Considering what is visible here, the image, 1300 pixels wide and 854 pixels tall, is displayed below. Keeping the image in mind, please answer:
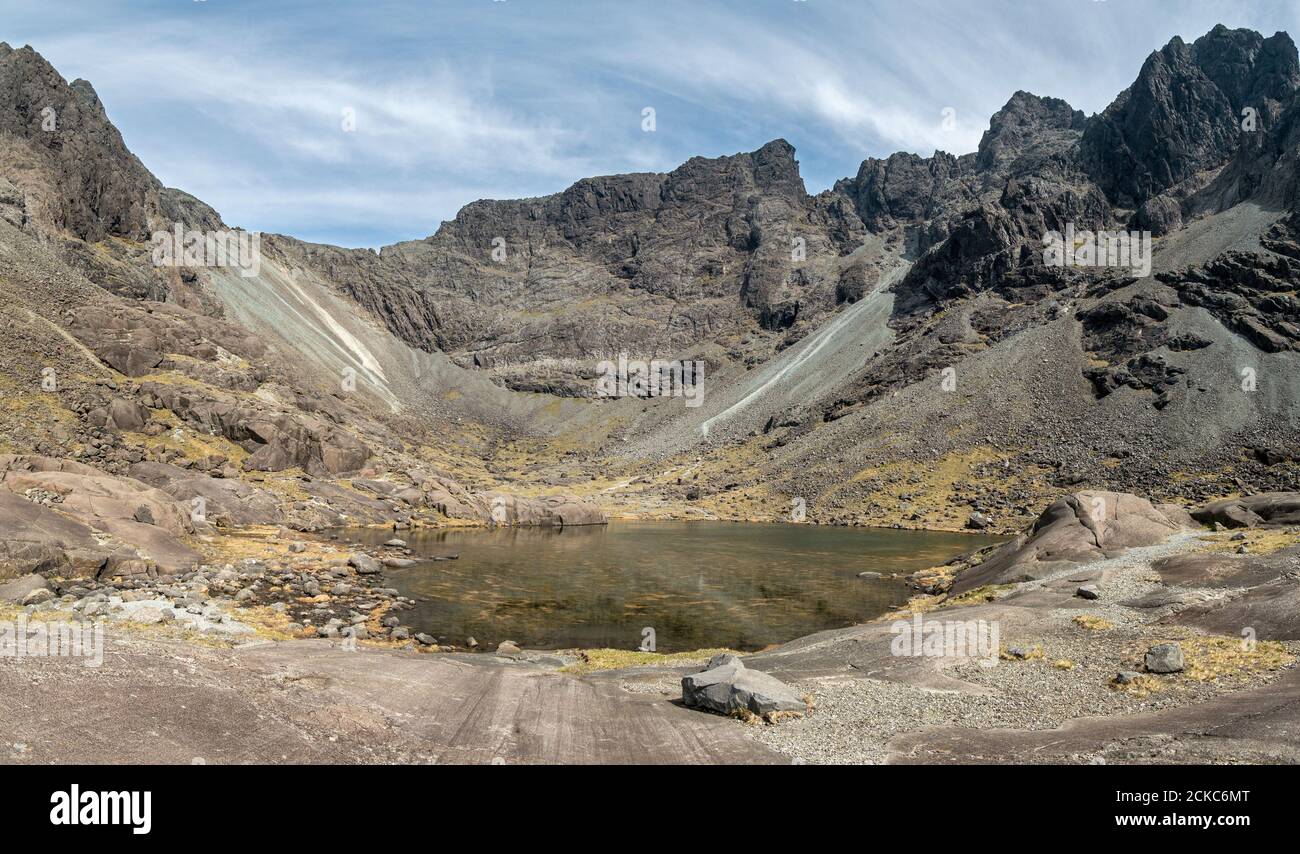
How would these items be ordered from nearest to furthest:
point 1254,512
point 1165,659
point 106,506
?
1. point 1165,659
2. point 106,506
3. point 1254,512

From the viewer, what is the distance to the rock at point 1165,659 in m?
18.6

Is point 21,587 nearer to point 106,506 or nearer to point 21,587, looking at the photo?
point 21,587

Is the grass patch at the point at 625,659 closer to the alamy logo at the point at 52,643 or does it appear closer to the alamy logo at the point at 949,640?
the alamy logo at the point at 949,640

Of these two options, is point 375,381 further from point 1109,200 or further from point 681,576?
point 1109,200

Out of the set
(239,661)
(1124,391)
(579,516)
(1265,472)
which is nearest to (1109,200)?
(1124,391)

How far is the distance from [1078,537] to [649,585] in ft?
95.1

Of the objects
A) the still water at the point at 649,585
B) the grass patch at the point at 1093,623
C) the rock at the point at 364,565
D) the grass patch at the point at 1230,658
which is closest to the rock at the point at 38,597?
the still water at the point at 649,585

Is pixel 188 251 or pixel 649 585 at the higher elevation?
pixel 188 251

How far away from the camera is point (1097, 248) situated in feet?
559

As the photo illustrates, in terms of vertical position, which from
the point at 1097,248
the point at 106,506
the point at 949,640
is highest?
the point at 1097,248

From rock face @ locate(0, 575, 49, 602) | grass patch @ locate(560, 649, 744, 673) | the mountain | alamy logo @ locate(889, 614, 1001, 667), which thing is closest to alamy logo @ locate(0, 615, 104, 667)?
rock face @ locate(0, 575, 49, 602)
